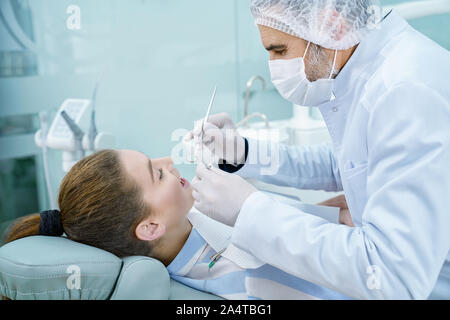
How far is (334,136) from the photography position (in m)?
1.25

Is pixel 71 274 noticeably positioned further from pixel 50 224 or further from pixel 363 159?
pixel 363 159

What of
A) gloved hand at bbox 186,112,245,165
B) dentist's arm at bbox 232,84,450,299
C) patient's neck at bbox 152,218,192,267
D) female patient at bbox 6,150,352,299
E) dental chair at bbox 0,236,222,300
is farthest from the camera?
gloved hand at bbox 186,112,245,165

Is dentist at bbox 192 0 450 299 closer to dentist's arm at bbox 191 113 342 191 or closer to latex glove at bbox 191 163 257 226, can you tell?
latex glove at bbox 191 163 257 226

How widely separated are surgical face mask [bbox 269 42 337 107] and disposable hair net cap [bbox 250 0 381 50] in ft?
Result: 0.15

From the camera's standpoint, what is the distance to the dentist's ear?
3.82 feet

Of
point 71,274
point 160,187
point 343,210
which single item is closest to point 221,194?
point 160,187

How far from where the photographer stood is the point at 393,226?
83 cm

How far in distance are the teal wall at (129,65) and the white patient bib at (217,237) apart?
0.84 metres

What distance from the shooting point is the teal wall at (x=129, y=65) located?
1895mm

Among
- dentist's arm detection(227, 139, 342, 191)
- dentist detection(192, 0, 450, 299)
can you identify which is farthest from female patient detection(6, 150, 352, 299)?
dentist's arm detection(227, 139, 342, 191)

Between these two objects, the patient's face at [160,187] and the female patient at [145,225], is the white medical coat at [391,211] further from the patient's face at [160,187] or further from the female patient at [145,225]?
the patient's face at [160,187]

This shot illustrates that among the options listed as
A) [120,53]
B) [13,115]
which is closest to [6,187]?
[13,115]

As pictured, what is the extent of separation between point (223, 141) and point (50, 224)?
1.93 ft
